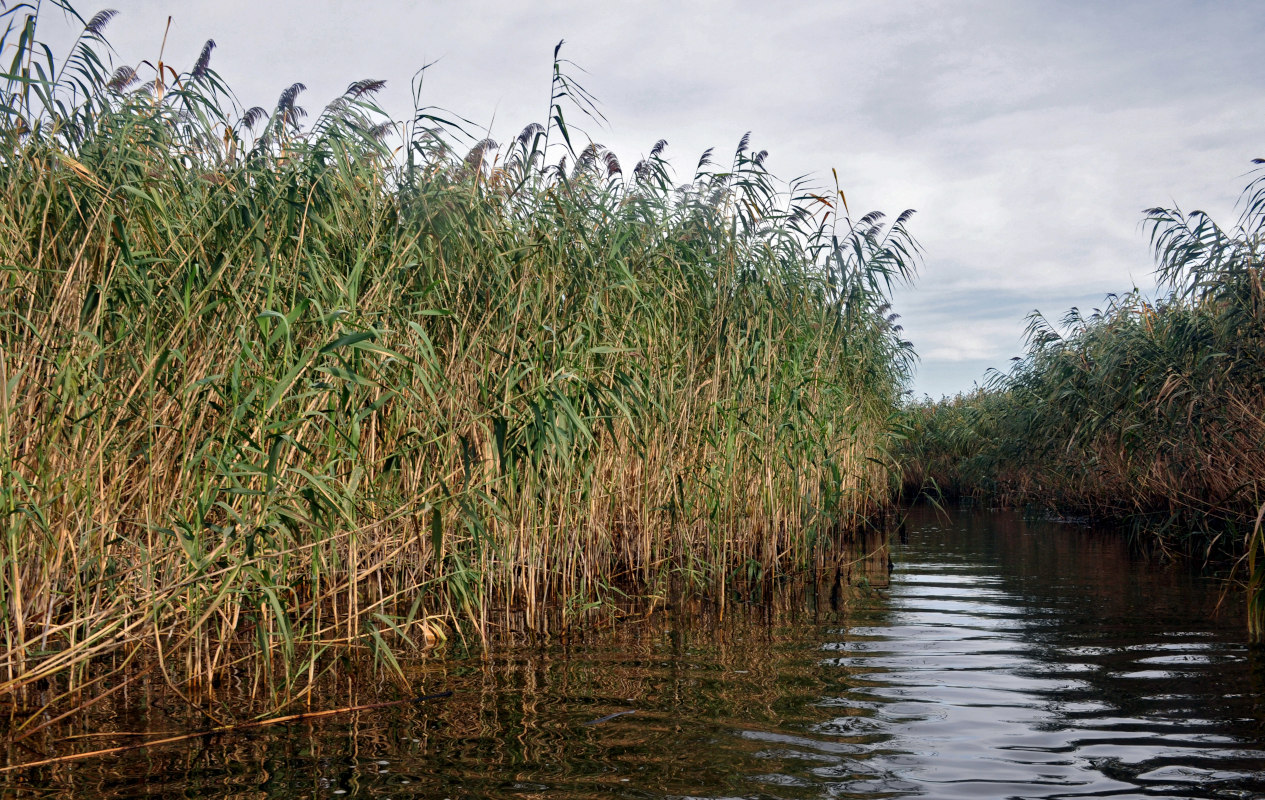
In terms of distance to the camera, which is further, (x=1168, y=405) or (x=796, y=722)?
(x=1168, y=405)

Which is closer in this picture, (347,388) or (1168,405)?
(347,388)

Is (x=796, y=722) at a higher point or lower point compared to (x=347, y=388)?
lower

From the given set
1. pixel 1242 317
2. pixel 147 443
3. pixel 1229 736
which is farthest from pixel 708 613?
pixel 1242 317

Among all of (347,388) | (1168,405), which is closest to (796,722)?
(347,388)

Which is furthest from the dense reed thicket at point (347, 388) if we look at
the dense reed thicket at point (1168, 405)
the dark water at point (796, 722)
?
the dense reed thicket at point (1168, 405)

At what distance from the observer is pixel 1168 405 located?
27.3 ft

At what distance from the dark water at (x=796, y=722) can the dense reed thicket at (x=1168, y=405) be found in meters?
1.04

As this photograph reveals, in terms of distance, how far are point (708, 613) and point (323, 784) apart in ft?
10.8

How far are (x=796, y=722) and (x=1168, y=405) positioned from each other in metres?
6.72

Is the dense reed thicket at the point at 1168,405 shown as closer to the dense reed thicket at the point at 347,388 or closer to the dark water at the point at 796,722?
the dark water at the point at 796,722

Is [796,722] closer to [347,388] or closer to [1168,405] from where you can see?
[347,388]

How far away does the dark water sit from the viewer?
2814mm

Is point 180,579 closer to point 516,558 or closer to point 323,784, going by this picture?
point 323,784

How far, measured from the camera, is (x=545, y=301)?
4973mm
